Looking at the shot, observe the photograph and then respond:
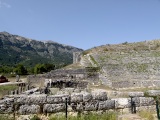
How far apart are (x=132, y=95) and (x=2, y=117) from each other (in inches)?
199

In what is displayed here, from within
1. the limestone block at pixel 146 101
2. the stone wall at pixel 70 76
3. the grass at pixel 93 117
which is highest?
the stone wall at pixel 70 76

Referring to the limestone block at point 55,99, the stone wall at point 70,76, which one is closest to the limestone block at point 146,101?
the limestone block at point 55,99

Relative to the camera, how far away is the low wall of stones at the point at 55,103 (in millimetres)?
9250

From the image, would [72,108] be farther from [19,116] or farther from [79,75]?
[79,75]

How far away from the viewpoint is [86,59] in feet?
150

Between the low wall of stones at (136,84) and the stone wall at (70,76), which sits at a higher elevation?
the stone wall at (70,76)

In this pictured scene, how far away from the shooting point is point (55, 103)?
30.9 ft

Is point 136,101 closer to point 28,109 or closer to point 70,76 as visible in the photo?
point 28,109

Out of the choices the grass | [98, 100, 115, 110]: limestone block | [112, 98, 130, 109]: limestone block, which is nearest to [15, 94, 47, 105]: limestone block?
the grass

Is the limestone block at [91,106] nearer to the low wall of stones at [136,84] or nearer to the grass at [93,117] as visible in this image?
the grass at [93,117]

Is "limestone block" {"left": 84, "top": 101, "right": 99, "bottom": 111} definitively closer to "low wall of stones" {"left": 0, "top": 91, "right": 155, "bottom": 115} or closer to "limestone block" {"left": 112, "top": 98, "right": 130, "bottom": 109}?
"low wall of stones" {"left": 0, "top": 91, "right": 155, "bottom": 115}

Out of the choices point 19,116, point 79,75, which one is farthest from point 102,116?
point 79,75

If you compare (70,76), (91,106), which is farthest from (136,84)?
(91,106)

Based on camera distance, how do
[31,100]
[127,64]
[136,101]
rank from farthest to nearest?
[127,64] → [136,101] → [31,100]
